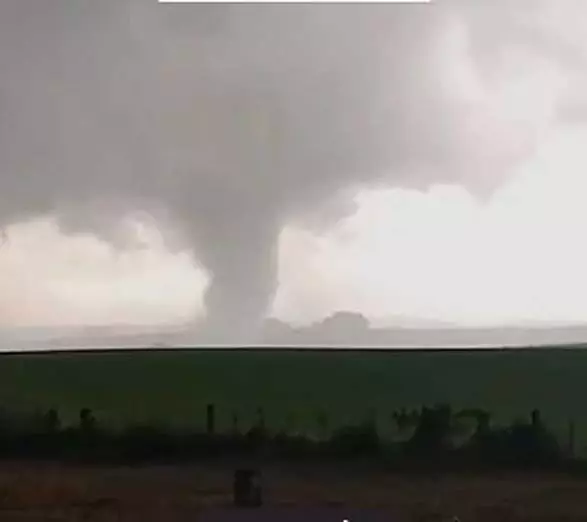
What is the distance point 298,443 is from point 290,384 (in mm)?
70

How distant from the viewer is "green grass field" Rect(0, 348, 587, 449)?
129 centimetres

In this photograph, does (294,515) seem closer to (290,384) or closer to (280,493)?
(280,493)

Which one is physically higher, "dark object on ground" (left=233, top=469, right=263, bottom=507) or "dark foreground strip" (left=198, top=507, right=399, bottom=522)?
"dark object on ground" (left=233, top=469, right=263, bottom=507)

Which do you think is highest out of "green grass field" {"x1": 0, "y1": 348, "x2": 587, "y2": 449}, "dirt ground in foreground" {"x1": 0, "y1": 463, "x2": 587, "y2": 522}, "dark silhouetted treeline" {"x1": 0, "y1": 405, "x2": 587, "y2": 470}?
"green grass field" {"x1": 0, "y1": 348, "x2": 587, "y2": 449}

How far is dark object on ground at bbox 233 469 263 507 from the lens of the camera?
1.27m

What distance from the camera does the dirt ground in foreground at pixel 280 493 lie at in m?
1.27

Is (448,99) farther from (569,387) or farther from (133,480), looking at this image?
(133,480)

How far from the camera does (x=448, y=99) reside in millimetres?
1348

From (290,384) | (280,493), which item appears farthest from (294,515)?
(290,384)

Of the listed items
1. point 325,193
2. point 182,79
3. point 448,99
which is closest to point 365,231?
point 325,193

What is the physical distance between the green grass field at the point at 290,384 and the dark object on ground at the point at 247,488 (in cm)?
6

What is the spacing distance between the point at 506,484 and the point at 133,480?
44 centimetres

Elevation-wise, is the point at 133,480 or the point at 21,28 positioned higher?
the point at 21,28

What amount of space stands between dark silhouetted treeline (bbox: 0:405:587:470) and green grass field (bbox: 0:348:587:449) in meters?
0.01
